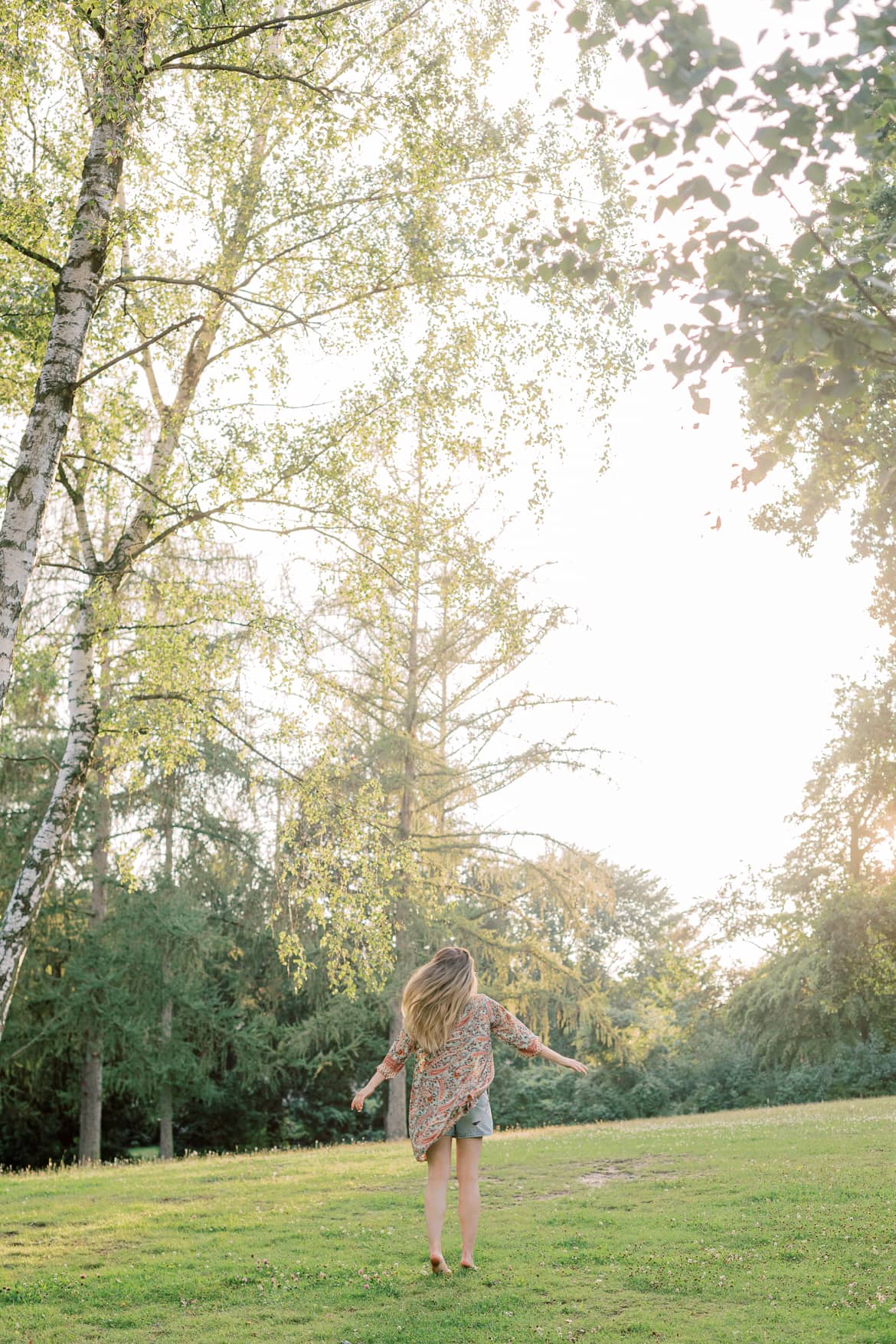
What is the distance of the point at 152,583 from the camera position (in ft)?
35.3

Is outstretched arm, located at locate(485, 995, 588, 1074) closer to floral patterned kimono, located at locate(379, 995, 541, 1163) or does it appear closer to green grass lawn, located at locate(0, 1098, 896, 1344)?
floral patterned kimono, located at locate(379, 995, 541, 1163)

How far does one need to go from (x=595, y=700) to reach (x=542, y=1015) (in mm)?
6216

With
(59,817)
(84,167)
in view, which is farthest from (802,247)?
(59,817)

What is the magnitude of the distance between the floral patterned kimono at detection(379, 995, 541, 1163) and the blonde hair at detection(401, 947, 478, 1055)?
0.29 ft

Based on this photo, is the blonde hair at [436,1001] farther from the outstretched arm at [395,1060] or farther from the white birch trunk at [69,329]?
the white birch trunk at [69,329]

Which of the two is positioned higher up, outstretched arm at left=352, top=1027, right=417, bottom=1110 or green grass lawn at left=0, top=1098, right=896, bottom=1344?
outstretched arm at left=352, top=1027, right=417, bottom=1110

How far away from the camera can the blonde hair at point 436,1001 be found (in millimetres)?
6406

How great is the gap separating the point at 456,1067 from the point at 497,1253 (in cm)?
161

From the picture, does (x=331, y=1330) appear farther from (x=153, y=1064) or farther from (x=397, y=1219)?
(x=153, y=1064)

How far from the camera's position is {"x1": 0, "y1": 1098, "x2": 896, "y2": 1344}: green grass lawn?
5660mm

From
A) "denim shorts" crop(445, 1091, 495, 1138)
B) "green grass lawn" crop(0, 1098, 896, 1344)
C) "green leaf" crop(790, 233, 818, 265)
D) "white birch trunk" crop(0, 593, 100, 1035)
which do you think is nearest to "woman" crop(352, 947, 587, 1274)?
"denim shorts" crop(445, 1091, 495, 1138)

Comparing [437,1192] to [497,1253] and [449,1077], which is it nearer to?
[449,1077]

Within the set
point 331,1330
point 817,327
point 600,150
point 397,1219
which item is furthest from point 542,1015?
point 817,327

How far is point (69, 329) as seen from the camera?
8.31m
